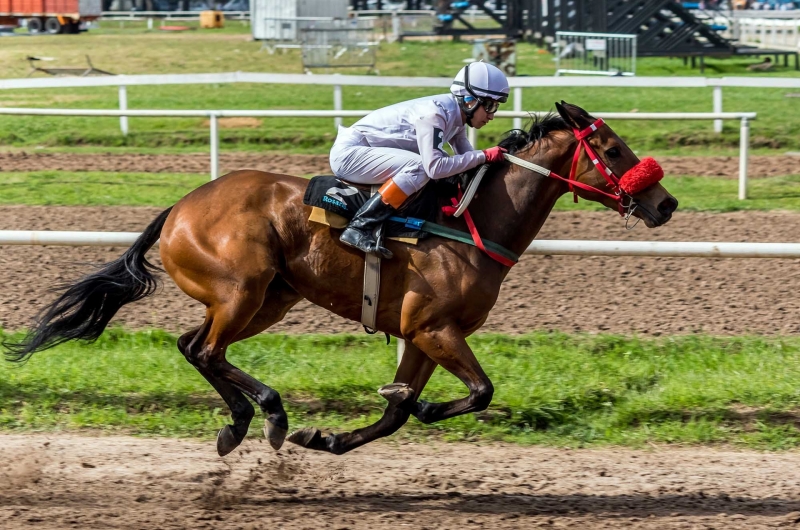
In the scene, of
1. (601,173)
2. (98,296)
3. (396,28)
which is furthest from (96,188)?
(396,28)

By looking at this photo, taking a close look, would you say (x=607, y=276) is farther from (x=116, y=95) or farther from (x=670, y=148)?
(x=116, y=95)

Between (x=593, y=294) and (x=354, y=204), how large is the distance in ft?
10.0

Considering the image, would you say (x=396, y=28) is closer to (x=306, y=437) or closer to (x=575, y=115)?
(x=575, y=115)

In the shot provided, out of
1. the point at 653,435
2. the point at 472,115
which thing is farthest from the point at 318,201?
the point at 653,435

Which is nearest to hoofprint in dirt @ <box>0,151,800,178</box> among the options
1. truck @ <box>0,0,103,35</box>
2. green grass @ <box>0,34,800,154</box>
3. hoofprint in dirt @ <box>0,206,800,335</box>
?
green grass @ <box>0,34,800,154</box>

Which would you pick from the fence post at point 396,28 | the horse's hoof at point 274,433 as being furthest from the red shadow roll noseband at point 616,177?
the fence post at point 396,28

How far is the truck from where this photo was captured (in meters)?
35.5

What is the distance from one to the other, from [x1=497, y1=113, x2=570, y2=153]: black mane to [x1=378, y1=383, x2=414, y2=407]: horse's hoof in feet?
4.09

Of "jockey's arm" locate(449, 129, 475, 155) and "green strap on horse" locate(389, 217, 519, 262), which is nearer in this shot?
"green strap on horse" locate(389, 217, 519, 262)

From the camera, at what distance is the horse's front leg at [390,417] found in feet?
→ 16.4

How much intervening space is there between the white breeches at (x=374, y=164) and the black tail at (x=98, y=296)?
957mm

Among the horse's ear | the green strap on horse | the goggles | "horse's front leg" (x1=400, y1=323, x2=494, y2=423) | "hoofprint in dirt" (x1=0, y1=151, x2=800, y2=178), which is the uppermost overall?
the goggles

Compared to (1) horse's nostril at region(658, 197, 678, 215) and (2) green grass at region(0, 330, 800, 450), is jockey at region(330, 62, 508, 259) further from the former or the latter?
(2) green grass at region(0, 330, 800, 450)

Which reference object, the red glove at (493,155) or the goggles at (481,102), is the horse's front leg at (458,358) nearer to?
the red glove at (493,155)
